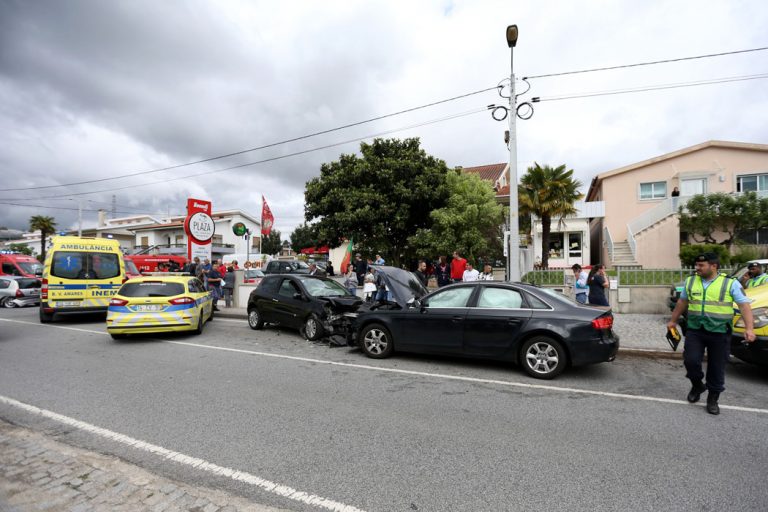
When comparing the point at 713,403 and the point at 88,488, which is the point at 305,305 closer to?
the point at 88,488

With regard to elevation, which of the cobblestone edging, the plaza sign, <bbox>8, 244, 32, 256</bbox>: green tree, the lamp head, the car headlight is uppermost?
the lamp head

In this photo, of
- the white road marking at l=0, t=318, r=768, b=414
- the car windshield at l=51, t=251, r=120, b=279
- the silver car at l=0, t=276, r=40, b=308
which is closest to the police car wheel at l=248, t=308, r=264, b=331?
the white road marking at l=0, t=318, r=768, b=414

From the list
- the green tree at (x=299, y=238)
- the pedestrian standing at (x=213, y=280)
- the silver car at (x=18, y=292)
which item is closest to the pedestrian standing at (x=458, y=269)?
the pedestrian standing at (x=213, y=280)

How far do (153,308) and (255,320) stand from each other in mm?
2586

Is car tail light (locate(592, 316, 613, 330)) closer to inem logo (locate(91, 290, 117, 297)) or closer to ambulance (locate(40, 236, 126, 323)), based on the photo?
ambulance (locate(40, 236, 126, 323))

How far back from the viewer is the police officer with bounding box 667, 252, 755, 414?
439cm

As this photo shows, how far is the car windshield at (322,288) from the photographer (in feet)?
31.1

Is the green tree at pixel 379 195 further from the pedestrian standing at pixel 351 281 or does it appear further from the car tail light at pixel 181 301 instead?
the car tail light at pixel 181 301

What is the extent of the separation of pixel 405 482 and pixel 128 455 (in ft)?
8.14

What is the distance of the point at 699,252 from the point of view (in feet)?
51.5

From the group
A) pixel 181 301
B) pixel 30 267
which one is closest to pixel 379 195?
pixel 181 301

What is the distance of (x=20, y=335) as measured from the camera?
9758 mm

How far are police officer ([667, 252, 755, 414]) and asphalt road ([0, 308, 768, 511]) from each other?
0.40 meters

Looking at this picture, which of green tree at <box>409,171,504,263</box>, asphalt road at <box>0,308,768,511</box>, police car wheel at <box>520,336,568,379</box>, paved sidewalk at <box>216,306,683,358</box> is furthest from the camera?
green tree at <box>409,171,504,263</box>
